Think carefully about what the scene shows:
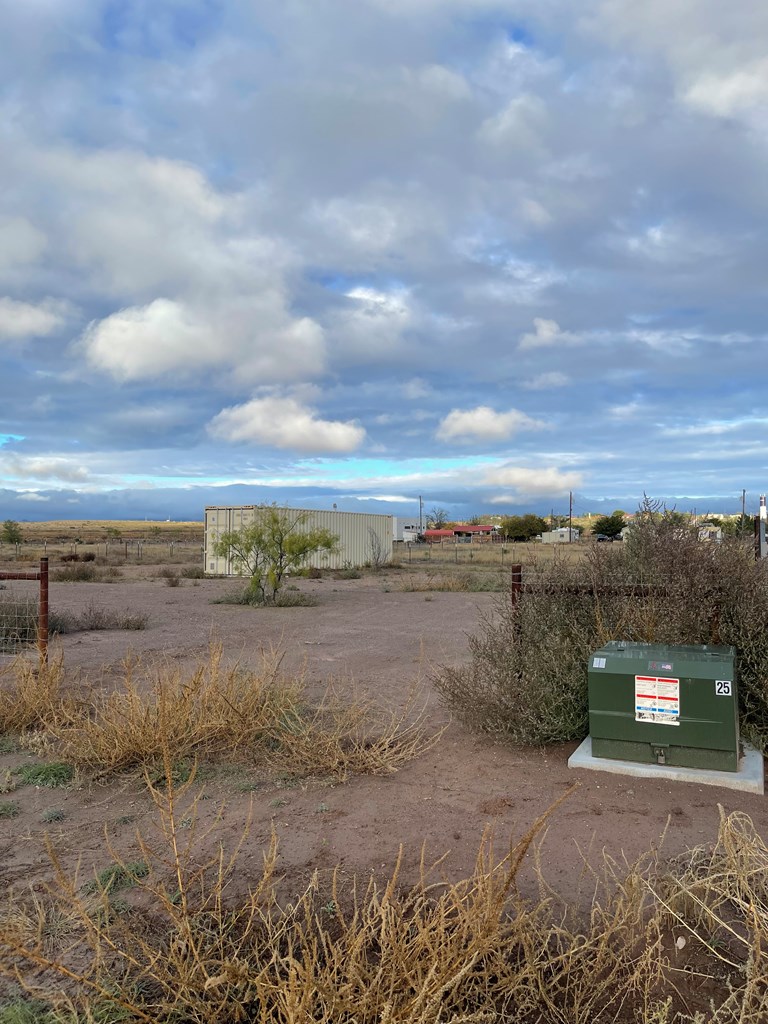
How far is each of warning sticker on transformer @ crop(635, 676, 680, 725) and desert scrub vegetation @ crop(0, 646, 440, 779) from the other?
5.93 feet

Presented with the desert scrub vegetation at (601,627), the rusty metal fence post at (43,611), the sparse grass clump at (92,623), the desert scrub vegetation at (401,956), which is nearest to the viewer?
the desert scrub vegetation at (401,956)

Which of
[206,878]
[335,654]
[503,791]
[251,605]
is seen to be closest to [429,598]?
[251,605]

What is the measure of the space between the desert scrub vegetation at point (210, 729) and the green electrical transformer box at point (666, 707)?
157 centimetres

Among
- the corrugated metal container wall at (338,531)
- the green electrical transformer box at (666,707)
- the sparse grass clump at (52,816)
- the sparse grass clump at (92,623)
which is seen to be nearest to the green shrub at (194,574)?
the corrugated metal container wall at (338,531)

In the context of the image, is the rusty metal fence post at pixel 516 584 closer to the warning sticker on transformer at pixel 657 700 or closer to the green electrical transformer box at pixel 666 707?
the green electrical transformer box at pixel 666 707

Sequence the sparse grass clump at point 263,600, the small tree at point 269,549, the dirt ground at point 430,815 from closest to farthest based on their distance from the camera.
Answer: the dirt ground at point 430,815, the sparse grass clump at point 263,600, the small tree at point 269,549

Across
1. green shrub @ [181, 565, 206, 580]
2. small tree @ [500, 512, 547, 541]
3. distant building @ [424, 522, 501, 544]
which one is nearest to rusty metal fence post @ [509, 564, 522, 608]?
green shrub @ [181, 565, 206, 580]

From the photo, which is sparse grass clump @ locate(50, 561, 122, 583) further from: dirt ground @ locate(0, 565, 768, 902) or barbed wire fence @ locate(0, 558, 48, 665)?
dirt ground @ locate(0, 565, 768, 902)

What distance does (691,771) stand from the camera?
533 cm

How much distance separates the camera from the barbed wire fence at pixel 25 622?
858cm

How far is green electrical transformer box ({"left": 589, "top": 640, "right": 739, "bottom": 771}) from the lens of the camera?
521 centimetres

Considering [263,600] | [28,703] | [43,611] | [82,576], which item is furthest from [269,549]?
[28,703]

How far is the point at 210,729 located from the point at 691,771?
3.72m

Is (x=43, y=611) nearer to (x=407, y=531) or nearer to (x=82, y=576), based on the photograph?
(x=82, y=576)
